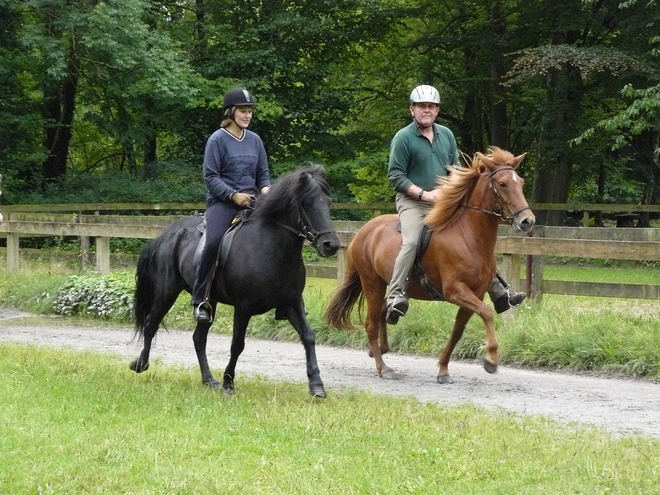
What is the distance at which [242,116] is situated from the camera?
28.4ft

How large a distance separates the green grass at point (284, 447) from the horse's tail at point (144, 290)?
1454mm

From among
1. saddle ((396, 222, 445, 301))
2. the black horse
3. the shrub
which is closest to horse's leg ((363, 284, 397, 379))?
saddle ((396, 222, 445, 301))

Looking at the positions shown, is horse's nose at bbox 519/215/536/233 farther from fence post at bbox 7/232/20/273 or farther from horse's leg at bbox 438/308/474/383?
fence post at bbox 7/232/20/273

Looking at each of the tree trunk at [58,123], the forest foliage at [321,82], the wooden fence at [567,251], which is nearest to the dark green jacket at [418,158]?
the wooden fence at [567,251]

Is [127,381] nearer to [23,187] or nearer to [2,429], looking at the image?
[2,429]

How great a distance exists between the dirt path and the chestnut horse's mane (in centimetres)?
162

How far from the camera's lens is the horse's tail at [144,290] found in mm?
9719

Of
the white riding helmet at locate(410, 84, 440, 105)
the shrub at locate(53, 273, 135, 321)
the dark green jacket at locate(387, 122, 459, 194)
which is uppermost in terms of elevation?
the white riding helmet at locate(410, 84, 440, 105)

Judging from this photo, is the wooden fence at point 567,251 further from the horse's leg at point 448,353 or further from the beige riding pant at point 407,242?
the beige riding pant at point 407,242

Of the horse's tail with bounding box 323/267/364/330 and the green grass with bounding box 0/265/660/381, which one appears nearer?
the green grass with bounding box 0/265/660/381

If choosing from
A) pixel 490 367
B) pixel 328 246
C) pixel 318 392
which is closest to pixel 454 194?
pixel 490 367

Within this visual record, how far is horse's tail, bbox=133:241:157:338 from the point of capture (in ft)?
31.9

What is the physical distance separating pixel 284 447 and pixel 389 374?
3777mm

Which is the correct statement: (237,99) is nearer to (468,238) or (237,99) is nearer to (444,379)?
(468,238)
